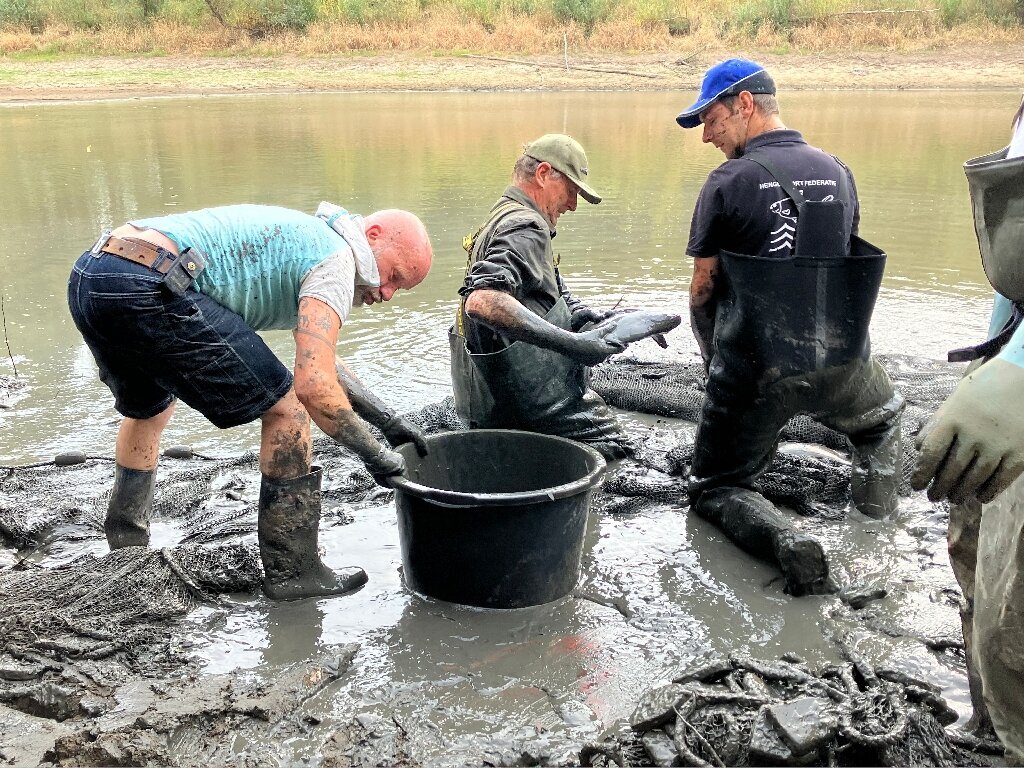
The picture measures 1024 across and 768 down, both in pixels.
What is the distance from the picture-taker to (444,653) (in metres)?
3.23

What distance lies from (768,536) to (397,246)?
5.82ft

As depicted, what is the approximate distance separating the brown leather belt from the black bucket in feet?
3.45

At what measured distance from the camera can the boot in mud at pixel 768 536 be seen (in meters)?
3.55

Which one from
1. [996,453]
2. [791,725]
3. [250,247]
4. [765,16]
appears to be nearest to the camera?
[996,453]

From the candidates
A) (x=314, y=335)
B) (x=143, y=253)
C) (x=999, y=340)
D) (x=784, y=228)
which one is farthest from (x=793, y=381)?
(x=143, y=253)

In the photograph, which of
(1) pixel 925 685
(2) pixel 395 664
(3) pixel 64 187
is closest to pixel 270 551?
(2) pixel 395 664

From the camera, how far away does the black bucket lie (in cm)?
329

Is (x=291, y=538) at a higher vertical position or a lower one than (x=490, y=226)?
lower

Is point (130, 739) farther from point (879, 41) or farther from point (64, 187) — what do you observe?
point (879, 41)

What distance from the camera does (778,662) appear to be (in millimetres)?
3057

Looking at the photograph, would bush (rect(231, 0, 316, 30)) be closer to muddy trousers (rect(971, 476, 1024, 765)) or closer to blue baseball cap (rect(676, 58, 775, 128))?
blue baseball cap (rect(676, 58, 775, 128))

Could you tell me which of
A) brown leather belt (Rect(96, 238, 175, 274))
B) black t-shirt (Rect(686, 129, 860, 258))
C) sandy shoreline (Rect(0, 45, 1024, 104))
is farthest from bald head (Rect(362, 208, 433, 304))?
sandy shoreline (Rect(0, 45, 1024, 104))

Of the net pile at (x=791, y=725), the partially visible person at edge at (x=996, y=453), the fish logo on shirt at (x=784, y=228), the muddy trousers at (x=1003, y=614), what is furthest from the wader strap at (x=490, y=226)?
the muddy trousers at (x=1003, y=614)

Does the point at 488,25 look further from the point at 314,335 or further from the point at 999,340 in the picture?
the point at 999,340
